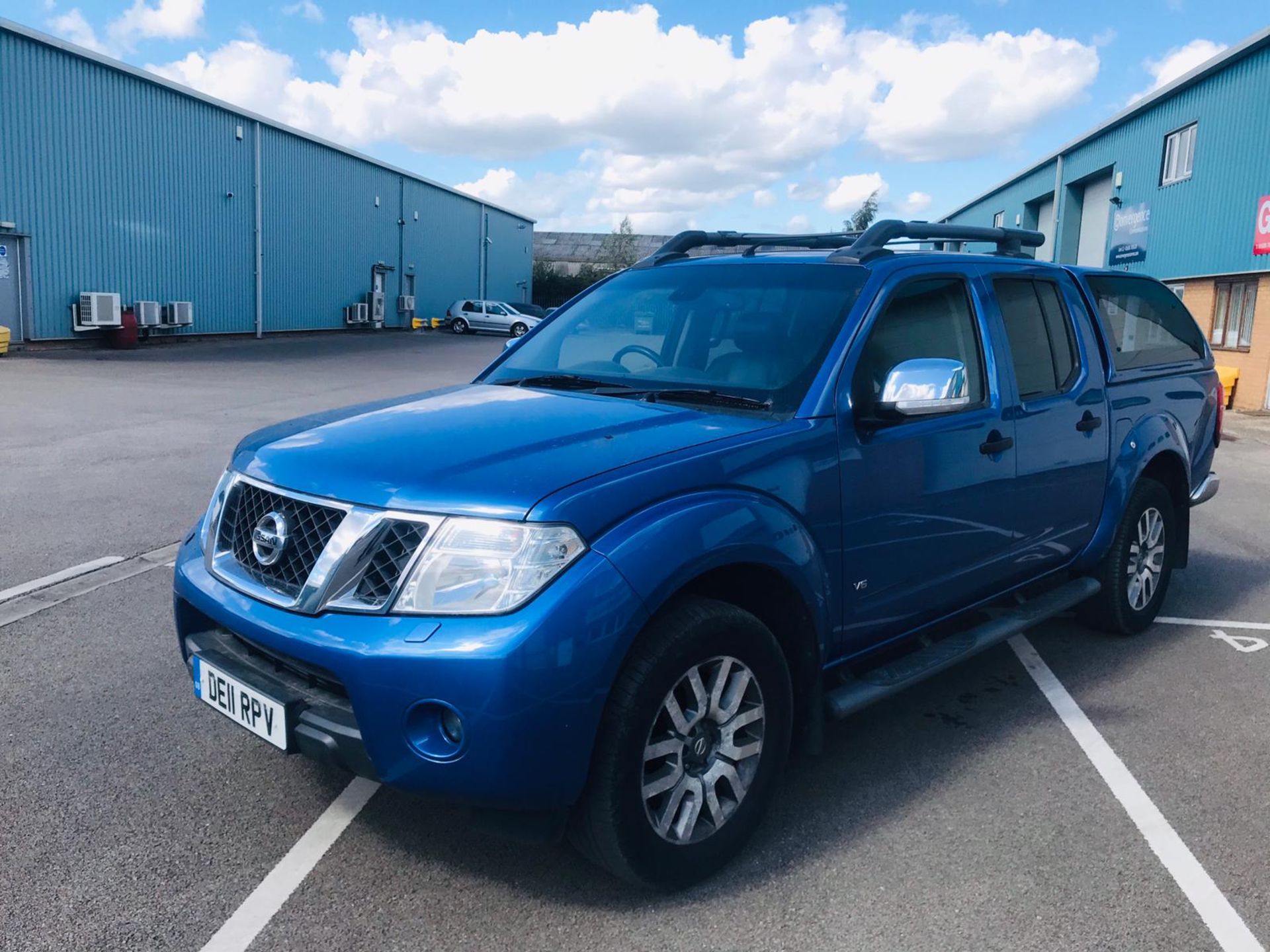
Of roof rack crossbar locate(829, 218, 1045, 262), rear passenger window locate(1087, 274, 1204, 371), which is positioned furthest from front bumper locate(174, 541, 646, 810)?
rear passenger window locate(1087, 274, 1204, 371)

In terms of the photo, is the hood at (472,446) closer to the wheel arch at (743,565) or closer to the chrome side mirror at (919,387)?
the wheel arch at (743,565)

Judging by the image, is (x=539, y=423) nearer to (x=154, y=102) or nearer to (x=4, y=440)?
(x=4, y=440)

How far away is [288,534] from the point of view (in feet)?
9.47

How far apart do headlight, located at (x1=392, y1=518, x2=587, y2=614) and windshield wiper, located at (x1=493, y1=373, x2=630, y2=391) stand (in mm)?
1205

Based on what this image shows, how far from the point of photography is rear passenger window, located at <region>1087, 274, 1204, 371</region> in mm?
5129

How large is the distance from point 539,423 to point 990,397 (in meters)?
1.83

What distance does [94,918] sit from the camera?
273 cm

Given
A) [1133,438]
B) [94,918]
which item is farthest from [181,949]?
[1133,438]

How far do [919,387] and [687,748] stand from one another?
1355 millimetres

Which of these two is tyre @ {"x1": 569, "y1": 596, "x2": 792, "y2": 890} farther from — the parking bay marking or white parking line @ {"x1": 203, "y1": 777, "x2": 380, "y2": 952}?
the parking bay marking

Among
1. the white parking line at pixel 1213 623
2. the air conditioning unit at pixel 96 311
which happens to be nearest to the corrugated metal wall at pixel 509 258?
the air conditioning unit at pixel 96 311

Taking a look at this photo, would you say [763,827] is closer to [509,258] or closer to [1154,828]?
[1154,828]

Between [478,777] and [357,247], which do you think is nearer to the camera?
[478,777]

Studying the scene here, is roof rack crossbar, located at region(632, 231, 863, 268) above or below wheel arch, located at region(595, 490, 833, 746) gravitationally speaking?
above
